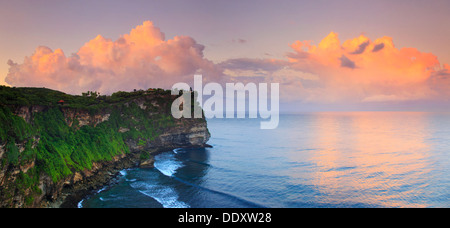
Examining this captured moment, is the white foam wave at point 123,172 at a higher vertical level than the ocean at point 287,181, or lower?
higher

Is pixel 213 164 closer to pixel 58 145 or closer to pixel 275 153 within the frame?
pixel 275 153

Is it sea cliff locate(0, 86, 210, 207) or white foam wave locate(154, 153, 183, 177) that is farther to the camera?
white foam wave locate(154, 153, 183, 177)

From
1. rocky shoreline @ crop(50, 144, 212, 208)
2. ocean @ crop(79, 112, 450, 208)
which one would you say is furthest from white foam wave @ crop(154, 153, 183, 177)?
rocky shoreline @ crop(50, 144, 212, 208)

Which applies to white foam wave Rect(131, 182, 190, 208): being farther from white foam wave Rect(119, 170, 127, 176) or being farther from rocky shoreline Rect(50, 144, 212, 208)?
white foam wave Rect(119, 170, 127, 176)

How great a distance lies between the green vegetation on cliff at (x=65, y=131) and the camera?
2534 centimetres

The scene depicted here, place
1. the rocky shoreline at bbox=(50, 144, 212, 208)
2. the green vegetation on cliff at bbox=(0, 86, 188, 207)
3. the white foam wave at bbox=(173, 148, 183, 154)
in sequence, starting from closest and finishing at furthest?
the green vegetation on cliff at bbox=(0, 86, 188, 207) < the rocky shoreline at bbox=(50, 144, 212, 208) < the white foam wave at bbox=(173, 148, 183, 154)

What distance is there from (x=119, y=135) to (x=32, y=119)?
72.5 feet

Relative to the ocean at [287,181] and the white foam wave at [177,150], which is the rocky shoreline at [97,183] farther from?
the white foam wave at [177,150]

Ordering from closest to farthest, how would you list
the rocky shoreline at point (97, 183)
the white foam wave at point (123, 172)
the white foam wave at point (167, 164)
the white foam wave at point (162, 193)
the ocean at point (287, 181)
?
the rocky shoreline at point (97, 183)
the white foam wave at point (162, 193)
the ocean at point (287, 181)
the white foam wave at point (123, 172)
the white foam wave at point (167, 164)

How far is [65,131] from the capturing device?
4009 centimetres

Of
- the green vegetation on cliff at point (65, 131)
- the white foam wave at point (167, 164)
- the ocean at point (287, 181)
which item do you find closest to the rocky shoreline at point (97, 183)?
the ocean at point (287, 181)

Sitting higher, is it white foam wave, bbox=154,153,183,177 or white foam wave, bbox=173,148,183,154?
white foam wave, bbox=173,148,183,154

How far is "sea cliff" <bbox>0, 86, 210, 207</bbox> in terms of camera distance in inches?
1001
